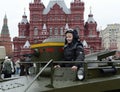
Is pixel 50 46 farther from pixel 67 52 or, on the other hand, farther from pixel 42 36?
pixel 42 36

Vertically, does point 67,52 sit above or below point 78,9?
below

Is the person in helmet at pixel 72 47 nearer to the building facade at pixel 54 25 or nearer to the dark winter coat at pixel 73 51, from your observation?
the dark winter coat at pixel 73 51

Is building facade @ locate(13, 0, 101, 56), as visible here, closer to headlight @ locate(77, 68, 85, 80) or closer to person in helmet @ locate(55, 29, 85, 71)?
person in helmet @ locate(55, 29, 85, 71)

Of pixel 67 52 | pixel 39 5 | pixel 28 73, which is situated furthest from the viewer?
pixel 39 5

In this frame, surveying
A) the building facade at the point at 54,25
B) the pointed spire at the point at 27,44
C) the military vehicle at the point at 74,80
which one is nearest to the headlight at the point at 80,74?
the military vehicle at the point at 74,80

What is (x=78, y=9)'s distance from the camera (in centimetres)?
8544

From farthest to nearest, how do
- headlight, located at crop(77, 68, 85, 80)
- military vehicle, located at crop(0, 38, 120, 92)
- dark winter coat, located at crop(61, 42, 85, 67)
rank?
dark winter coat, located at crop(61, 42, 85, 67) → headlight, located at crop(77, 68, 85, 80) → military vehicle, located at crop(0, 38, 120, 92)

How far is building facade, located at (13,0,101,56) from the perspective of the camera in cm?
8356

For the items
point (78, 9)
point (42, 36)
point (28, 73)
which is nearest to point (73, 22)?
point (78, 9)

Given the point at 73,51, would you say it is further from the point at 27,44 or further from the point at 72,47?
the point at 27,44

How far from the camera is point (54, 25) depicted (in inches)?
3327

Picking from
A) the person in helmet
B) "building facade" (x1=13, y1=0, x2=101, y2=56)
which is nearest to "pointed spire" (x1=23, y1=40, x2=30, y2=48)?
"building facade" (x1=13, y1=0, x2=101, y2=56)

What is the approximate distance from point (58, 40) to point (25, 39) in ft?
263

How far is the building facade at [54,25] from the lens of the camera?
274 feet
